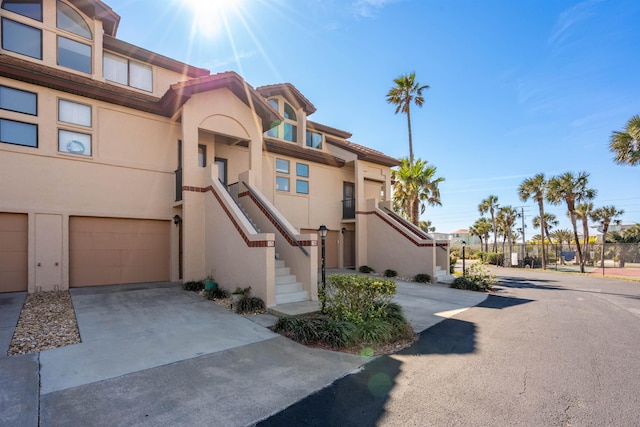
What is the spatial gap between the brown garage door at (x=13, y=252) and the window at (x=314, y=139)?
12.0 m

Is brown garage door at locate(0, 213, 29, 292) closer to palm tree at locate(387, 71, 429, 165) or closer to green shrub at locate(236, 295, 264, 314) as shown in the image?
green shrub at locate(236, 295, 264, 314)

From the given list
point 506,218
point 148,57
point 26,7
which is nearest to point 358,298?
point 148,57

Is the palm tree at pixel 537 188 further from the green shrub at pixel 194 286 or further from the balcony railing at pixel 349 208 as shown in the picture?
the green shrub at pixel 194 286

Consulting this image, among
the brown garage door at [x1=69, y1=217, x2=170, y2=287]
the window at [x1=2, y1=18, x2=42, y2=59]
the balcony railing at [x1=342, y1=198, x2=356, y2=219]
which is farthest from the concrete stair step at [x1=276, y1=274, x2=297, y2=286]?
the window at [x1=2, y1=18, x2=42, y2=59]

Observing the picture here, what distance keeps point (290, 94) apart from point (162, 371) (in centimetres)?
1426

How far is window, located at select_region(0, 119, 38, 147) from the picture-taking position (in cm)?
870

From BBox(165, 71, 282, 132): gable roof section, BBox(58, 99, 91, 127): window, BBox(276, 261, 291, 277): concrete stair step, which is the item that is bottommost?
BBox(276, 261, 291, 277): concrete stair step

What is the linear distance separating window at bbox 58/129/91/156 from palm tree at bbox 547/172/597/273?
31424 millimetres

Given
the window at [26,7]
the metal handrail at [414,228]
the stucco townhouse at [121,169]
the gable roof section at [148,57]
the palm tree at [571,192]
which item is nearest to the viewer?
the stucco townhouse at [121,169]

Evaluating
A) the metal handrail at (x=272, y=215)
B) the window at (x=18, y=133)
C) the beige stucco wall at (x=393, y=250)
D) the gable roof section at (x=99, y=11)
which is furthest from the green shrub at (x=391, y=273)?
the gable roof section at (x=99, y=11)

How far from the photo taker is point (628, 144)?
15.5m

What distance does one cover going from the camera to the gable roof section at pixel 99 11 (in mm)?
10383

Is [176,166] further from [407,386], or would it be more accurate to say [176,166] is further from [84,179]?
[407,386]

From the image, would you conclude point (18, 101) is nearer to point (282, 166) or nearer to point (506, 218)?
point (282, 166)
